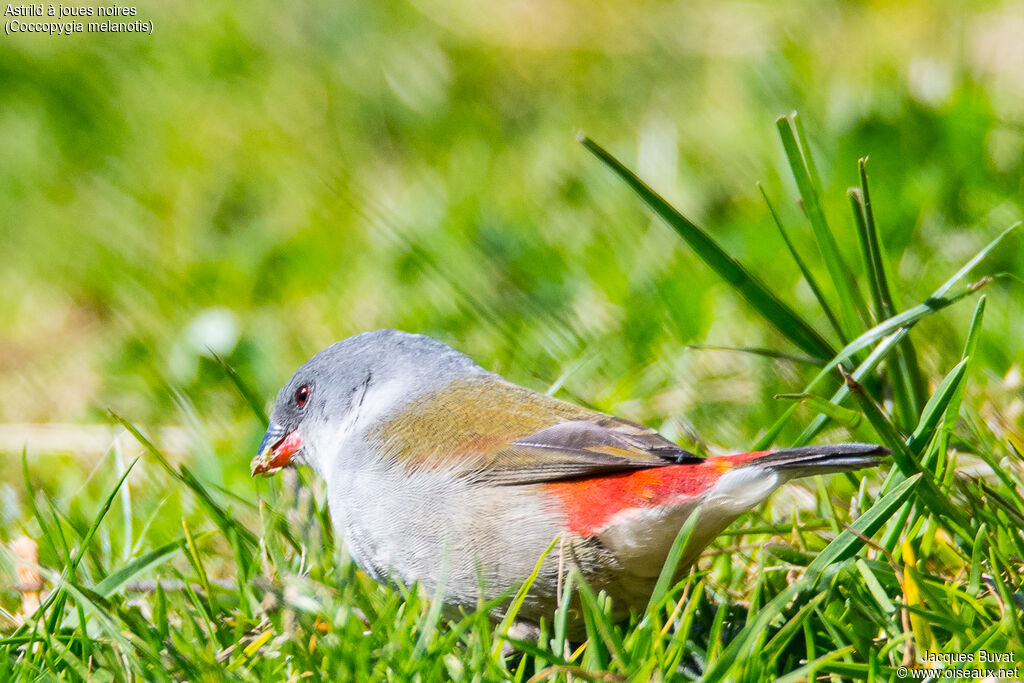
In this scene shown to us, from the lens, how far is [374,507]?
8.91 ft

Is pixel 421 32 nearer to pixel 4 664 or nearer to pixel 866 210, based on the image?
pixel 866 210

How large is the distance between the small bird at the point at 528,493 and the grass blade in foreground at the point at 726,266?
437 mm

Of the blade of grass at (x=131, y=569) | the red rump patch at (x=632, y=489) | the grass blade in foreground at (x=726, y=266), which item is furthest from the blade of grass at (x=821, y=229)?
the blade of grass at (x=131, y=569)

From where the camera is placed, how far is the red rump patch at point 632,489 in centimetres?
242

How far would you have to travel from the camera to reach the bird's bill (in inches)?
128

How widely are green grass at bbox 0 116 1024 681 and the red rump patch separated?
0.53ft

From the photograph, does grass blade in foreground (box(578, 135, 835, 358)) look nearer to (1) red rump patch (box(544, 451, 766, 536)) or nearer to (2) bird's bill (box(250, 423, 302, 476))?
(1) red rump patch (box(544, 451, 766, 536))

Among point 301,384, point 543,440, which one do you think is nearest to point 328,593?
point 543,440

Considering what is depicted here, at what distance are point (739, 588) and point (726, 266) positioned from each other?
2.84 ft

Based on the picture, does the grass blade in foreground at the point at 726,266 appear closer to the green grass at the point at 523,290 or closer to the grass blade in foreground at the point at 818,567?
the green grass at the point at 523,290

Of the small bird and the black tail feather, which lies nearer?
the black tail feather

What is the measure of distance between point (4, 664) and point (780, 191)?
12.0 ft

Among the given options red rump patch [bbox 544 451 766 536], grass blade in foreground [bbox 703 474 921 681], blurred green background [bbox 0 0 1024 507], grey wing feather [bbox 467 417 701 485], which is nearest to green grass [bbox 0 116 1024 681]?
grass blade in foreground [bbox 703 474 921 681]

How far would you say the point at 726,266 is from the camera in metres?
2.67
